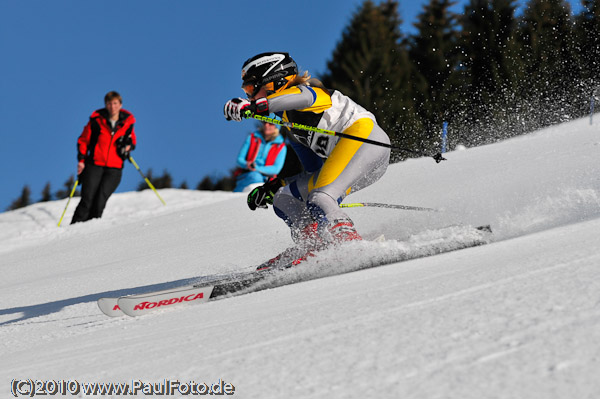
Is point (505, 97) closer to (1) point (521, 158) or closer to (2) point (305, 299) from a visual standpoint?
(1) point (521, 158)

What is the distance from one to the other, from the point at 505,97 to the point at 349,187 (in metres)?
25.0


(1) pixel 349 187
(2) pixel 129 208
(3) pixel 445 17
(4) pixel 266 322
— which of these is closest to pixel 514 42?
(3) pixel 445 17

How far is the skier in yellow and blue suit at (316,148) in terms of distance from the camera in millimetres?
4020

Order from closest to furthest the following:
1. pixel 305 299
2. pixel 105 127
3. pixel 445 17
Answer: pixel 305 299 < pixel 105 127 < pixel 445 17

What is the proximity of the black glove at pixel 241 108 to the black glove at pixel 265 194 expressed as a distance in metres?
0.82

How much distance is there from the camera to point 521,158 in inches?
322

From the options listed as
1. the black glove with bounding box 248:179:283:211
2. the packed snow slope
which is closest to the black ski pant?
the packed snow slope

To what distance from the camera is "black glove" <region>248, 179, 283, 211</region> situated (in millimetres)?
4613

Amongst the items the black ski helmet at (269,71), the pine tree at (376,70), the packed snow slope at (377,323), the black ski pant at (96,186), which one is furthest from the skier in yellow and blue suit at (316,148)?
the pine tree at (376,70)

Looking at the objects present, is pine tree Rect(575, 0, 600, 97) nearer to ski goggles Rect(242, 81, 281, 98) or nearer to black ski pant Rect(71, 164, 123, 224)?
black ski pant Rect(71, 164, 123, 224)

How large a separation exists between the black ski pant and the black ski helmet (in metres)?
5.71

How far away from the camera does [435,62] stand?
103 ft

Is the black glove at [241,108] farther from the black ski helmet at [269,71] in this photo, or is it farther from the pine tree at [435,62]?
the pine tree at [435,62]

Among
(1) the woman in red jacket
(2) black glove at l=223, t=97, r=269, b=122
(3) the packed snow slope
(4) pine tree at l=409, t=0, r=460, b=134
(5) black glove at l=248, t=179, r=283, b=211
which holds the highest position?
(4) pine tree at l=409, t=0, r=460, b=134
